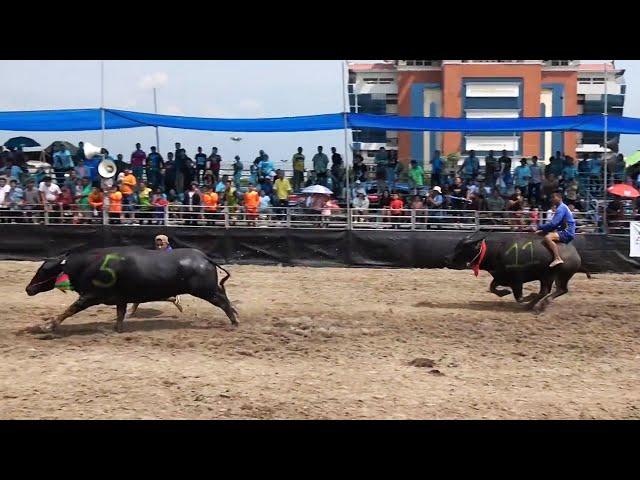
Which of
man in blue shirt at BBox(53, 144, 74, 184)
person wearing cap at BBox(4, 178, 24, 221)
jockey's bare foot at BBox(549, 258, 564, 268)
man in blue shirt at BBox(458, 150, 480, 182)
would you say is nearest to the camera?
jockey's bare foot at BBox(549, 258, 564, 268)

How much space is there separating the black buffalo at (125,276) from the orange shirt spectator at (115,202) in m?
7.59

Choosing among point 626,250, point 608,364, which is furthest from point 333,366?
point 626,250

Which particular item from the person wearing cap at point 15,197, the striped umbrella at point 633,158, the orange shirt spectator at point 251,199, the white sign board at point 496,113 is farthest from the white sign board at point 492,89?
the person wearing cap at point 15,197

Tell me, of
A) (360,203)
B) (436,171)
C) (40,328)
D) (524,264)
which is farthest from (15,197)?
(524,264)

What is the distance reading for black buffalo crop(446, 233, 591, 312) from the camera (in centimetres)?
1100

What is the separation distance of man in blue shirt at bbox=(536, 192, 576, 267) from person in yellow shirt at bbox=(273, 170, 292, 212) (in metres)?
7.95

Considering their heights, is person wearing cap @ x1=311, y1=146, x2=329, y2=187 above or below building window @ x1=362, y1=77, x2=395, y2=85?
below

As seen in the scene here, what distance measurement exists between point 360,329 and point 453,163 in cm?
1315

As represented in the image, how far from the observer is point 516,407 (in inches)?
260

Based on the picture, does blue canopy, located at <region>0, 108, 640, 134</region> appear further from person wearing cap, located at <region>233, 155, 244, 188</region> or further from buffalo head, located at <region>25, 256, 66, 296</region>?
buffalo head, located at <region>25, 256, 66, 296</region>

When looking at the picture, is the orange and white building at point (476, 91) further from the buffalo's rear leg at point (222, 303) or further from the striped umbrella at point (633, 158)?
the buffalo's rear leg at point (222, 303)

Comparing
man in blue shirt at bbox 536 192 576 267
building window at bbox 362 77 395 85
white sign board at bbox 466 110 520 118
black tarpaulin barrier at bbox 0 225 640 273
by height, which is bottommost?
black tarpaulin barrier at bbox 0 225 640 273

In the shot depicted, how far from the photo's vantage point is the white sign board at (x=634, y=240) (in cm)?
1573

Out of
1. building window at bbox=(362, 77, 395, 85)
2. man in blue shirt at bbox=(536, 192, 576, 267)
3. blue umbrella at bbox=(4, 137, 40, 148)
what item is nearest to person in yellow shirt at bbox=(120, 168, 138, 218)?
blue umbrella at bbox=(4, 137, 40, 148)
